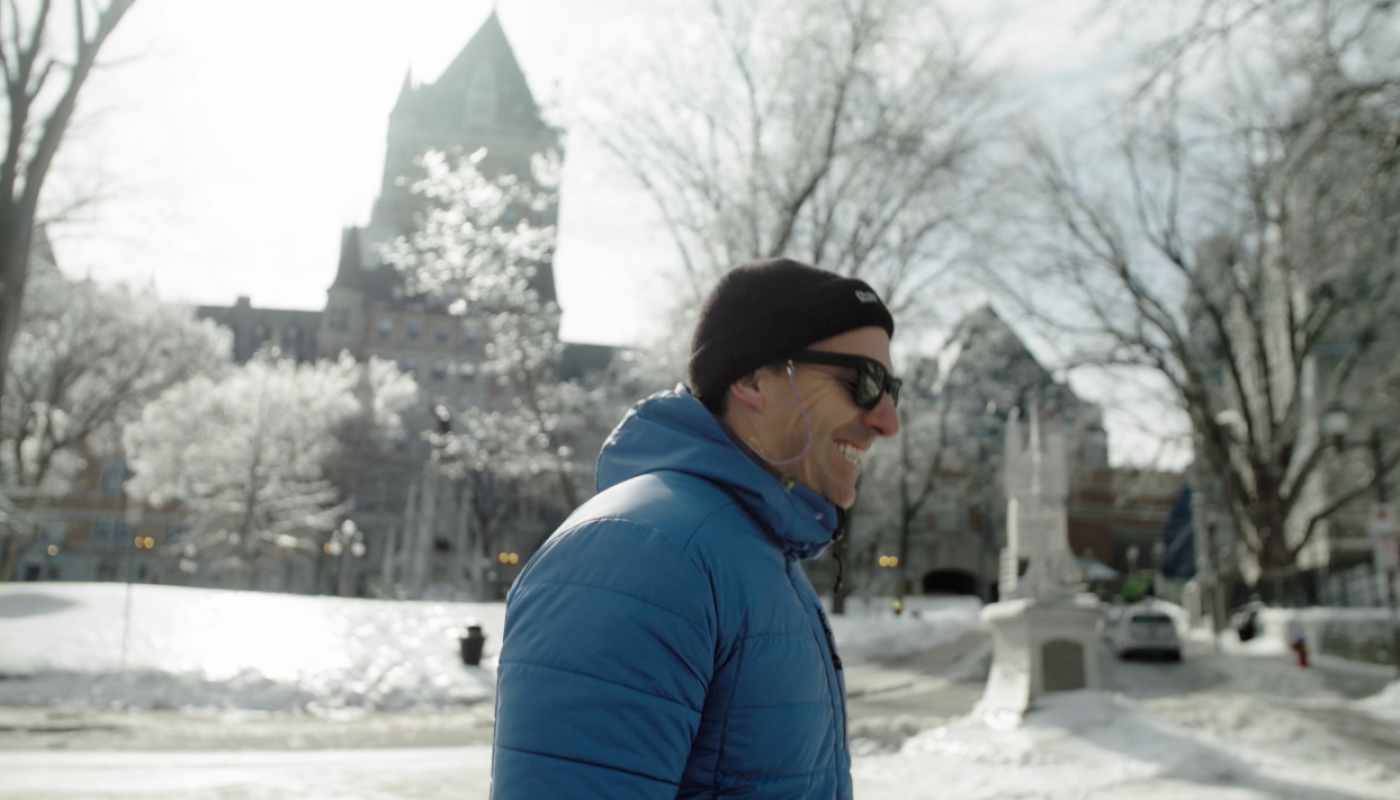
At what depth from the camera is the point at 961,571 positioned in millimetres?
63406

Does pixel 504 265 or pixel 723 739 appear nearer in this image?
pixel 723 739

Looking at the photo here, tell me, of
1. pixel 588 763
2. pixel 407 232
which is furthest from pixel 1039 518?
pixel 407 232

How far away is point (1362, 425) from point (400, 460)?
153 ft

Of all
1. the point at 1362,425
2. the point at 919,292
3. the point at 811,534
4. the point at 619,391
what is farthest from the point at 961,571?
the point at 811,534

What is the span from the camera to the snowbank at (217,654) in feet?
47.9

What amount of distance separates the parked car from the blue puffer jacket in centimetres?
2509

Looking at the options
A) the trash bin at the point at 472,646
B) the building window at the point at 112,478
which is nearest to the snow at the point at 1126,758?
the trash bin at the point at 472,646

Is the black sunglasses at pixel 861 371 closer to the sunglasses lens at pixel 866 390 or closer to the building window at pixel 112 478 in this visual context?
the sunglasses lens at pixel 866 390

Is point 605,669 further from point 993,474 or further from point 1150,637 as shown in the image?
point 993,474

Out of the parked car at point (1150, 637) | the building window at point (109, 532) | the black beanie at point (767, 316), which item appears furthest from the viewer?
the building window at point (109, 532)

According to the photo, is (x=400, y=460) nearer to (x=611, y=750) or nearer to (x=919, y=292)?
(x=919, y=292)

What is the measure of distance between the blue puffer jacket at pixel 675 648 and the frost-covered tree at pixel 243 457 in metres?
46.1

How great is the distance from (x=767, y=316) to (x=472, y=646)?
16705 millimetres

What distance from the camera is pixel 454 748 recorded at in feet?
36.8
